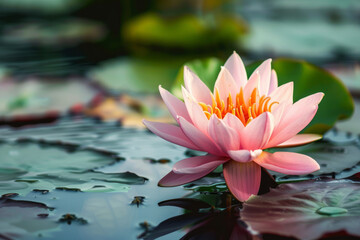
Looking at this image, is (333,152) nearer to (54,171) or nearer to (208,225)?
(208,225)

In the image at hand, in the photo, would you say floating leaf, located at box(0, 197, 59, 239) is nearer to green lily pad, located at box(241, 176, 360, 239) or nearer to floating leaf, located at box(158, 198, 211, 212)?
floating leaf, located at box(158, 198, 211, 212)

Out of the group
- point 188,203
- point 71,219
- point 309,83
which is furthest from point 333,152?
point 71,219

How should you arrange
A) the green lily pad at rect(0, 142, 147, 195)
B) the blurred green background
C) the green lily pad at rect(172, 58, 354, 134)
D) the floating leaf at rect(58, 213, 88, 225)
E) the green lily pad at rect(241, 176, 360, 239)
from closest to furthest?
the green lily pad at rect(241, 176, 360, 239)
the floating leaf at rect(58, 213, 88, 225)
the green lily pad at rect(0, 142, 147, 195)
the green lily pad at rect(172, 58, 354, 134)
the blurred green background

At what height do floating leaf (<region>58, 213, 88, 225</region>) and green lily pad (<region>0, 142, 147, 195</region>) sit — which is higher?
green lily pad (<region>0, 142, 147, 195</region>)

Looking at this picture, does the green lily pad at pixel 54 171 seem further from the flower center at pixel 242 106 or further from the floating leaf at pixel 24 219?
the flower center at pixel 242 106

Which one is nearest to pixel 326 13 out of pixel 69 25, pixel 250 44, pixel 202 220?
pixel 250 44

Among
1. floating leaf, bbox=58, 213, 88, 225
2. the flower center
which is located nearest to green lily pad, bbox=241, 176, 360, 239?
the flower center

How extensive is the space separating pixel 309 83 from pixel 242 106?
1.05 feet

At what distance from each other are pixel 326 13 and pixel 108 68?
152 cm

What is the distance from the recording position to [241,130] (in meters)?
0.80

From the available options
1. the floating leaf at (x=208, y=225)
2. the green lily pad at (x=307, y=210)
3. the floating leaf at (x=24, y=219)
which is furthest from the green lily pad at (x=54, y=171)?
the green lily pad at (x=307, y=210)

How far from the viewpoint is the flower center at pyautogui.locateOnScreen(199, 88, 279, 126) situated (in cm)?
87

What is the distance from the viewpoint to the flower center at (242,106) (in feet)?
2.87

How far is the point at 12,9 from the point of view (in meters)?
3.43
